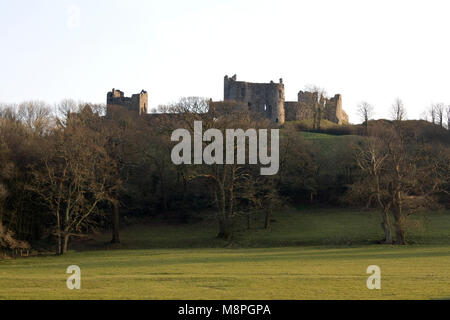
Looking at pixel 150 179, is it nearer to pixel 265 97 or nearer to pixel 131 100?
pixel 265 97

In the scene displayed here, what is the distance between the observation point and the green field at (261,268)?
49.9 ft

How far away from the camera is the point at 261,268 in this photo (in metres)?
22.4

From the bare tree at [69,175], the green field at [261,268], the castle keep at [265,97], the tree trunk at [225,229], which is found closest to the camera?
the green field at [261,268]

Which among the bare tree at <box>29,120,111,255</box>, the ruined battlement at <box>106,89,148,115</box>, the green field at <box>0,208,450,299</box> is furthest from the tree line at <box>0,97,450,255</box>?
the ruined battlement at <box>106,89,148,115</box>

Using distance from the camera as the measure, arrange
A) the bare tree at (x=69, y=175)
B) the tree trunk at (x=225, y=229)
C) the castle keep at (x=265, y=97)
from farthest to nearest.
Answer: the castle keep at (x=265, y=97) → the tree trunk at (x=225, y=229) → the bare tree at (x=69, y=175)

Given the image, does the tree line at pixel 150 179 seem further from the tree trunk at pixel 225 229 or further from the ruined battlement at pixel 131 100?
the ruined battlement at pixel 131 100

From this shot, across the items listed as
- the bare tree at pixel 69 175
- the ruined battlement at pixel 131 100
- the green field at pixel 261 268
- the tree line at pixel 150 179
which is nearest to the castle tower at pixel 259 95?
→ the ruined battlement at pixel 131 100

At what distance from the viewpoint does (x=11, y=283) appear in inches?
709

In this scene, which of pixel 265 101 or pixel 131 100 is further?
pixel 131 100

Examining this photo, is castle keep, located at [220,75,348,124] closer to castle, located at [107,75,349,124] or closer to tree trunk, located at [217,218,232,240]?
castle, located at [107,75,349,124]

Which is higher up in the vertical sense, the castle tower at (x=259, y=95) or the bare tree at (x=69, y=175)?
the castle tower at (x=259, y=95)

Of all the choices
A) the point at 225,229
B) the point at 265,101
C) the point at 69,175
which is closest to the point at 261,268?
the point at 225,229

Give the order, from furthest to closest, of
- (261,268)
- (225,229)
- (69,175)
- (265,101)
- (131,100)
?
(131,100), (265,101), (225,229), (69,175), (261,268)
